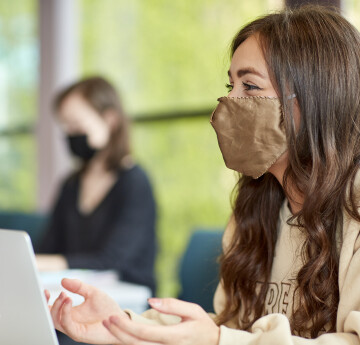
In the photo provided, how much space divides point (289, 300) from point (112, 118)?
5.79 ft

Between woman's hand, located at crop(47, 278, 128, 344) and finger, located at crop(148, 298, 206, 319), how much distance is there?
0.16 m

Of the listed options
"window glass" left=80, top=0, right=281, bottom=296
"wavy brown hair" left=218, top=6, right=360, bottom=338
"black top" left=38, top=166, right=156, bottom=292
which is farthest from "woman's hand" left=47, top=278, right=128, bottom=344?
"window glass" left=80, top=0, right=281, bottom=296

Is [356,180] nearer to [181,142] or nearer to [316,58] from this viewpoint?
[316,58]

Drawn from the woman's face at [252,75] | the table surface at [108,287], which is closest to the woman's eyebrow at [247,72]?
the woman's face at [252,75]

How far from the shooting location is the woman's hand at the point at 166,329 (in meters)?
1.08

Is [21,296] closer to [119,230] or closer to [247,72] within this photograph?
[247,72]

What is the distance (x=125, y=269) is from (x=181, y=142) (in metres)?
0.98

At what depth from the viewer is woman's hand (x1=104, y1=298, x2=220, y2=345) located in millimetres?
1077

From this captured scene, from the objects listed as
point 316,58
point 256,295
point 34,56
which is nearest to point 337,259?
point 256,295

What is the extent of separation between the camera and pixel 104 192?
9.62ft

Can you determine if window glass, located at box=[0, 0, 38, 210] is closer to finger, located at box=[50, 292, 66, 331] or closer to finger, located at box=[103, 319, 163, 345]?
finger, located at box=[50, 292, 66, 331]

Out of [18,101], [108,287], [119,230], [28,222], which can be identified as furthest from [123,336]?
[18,101]

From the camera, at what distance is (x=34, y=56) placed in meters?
4.62

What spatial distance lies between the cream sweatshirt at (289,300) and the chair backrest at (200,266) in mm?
545
